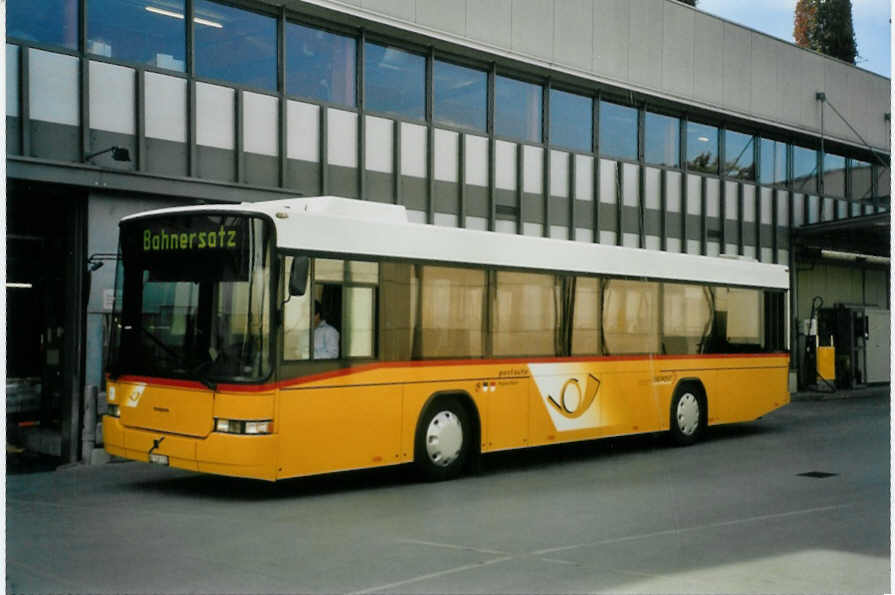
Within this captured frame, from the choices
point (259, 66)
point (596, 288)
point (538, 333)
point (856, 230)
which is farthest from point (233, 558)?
point (856, 230)

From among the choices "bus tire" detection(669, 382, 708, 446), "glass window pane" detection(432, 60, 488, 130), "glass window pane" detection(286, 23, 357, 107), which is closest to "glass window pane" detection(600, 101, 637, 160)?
"glass window pane" detection(432, 60, 488, 130)

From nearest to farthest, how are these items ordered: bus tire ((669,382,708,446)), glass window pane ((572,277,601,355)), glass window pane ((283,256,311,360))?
glass window pane ((283,256,311,360)) < glass window pane ((572,277,601,355)) < bus tire ((669,382,708,446))

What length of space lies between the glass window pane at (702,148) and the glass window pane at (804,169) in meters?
3.58

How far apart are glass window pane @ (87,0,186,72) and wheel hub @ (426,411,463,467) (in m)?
6.70

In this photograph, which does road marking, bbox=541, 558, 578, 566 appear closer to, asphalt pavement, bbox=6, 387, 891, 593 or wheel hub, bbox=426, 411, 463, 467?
asphalt pavement, bbox=6, 387, 891, 593

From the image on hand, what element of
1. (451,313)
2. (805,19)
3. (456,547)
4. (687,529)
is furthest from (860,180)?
(456,547)

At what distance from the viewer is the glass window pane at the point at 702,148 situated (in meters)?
24.5

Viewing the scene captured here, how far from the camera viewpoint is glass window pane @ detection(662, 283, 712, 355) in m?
14.9

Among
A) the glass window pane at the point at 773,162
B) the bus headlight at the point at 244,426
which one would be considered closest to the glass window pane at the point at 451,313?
the bus headlight at the point at 244,426

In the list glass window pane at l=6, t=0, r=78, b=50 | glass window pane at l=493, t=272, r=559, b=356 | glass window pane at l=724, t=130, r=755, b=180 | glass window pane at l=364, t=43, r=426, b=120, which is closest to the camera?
glass window pane at l=493, t=272, r=559, b=356

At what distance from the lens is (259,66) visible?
51.5 feet

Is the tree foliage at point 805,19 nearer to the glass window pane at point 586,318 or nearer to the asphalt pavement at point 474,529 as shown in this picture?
the glass window pane at point 586,318

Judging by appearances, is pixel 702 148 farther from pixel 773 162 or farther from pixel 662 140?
pixel 773 162

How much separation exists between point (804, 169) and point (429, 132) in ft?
46.0
